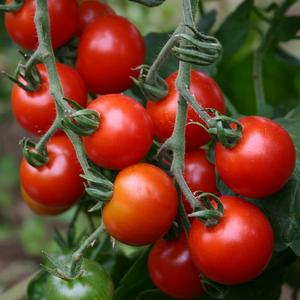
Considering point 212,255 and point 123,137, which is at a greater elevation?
point 123,137

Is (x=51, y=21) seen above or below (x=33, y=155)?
above

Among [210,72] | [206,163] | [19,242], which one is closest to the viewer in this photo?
[206,163]

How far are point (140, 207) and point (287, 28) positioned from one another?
24.5 inches

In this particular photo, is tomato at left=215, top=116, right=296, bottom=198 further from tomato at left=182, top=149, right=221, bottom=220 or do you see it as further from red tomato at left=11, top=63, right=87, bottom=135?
red tomato at left=11, top=63, right=87, bottom=135

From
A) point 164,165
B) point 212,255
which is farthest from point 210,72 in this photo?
point 212,255

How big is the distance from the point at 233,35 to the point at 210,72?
17 cm

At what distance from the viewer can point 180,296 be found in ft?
1.59

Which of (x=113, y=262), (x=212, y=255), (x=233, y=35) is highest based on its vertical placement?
(x=233, y=35)

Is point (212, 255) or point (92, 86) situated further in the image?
point (92, 86)

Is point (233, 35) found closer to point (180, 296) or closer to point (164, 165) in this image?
point (164, 165)

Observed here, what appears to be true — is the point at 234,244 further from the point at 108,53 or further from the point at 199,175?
the point at 108,53

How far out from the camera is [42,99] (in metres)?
0.49

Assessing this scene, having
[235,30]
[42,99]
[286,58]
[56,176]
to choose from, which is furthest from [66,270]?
[286,58]

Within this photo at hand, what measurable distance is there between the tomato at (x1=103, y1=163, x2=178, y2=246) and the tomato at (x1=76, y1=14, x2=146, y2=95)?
0.68 feet
